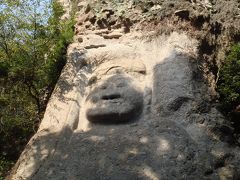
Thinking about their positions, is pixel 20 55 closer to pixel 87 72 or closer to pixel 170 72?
pixel 87 72

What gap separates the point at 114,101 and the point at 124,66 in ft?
3.09

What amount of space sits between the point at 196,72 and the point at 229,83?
1060 mm

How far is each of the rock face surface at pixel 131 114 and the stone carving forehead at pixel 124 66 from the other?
20 mm

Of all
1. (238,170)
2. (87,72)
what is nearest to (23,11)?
(87,72)

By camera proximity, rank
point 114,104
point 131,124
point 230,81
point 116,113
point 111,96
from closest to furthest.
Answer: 1. point 131,124
2. point 116,113
3. point 114,104
4. point 111,96
5. point 230,81

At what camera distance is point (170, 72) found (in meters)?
6.89

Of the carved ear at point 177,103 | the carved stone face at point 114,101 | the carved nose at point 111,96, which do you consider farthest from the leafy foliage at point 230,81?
the carved nose at point 111,96

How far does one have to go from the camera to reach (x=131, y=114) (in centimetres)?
654

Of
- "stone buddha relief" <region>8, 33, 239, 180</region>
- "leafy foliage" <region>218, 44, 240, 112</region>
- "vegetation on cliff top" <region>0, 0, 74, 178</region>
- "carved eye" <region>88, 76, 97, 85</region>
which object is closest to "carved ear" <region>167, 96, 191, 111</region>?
"stone buddha relief" <region>8, 33, 239, 180</region>

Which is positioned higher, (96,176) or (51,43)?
(51,43)

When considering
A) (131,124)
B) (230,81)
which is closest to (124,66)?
(131,124)

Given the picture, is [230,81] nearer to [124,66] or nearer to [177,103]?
[177,103]

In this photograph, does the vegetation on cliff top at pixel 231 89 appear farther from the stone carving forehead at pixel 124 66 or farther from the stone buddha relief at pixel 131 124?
the stone carving forehead at pixel 124 66

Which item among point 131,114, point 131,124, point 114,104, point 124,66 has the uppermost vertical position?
point 124,66
